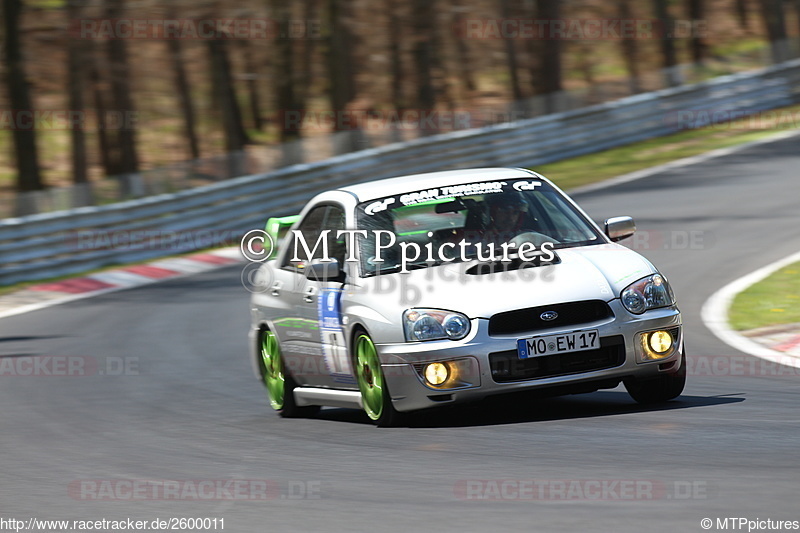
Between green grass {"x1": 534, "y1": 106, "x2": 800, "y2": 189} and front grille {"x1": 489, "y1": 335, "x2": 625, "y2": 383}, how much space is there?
1422 cm

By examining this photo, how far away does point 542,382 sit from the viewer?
6.83 m

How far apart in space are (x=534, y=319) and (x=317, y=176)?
47.0 ft

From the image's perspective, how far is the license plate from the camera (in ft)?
22.4

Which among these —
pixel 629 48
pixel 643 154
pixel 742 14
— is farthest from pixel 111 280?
pixel 742 14

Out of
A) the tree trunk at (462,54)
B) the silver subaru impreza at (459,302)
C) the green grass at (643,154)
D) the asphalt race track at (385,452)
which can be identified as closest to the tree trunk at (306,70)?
the tree trunk at (462,54)

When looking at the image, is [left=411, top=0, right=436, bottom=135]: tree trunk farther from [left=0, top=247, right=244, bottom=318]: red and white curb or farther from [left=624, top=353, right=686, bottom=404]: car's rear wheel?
[left=624, top=353, right=686, bottom=404]: car's rear wheel

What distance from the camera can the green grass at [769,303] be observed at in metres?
10.8

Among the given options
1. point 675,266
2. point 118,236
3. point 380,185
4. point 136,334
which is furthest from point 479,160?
point 380,185

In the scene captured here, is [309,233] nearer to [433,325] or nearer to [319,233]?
[319,233]

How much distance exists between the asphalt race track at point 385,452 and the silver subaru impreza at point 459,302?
25 centimetres

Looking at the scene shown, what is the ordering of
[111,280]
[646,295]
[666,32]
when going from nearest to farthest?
[646,295] < [111,280] < [666,32]

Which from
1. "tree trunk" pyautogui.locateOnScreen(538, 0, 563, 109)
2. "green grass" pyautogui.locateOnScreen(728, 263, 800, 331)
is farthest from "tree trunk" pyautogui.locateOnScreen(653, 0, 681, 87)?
"green grass" pyautogui.locateOnScreen(728, 263, 800, 331)

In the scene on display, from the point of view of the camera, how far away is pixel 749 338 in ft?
33.0

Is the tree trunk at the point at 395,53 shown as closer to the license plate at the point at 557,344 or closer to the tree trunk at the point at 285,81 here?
the tree trunk at the point at 285,81
